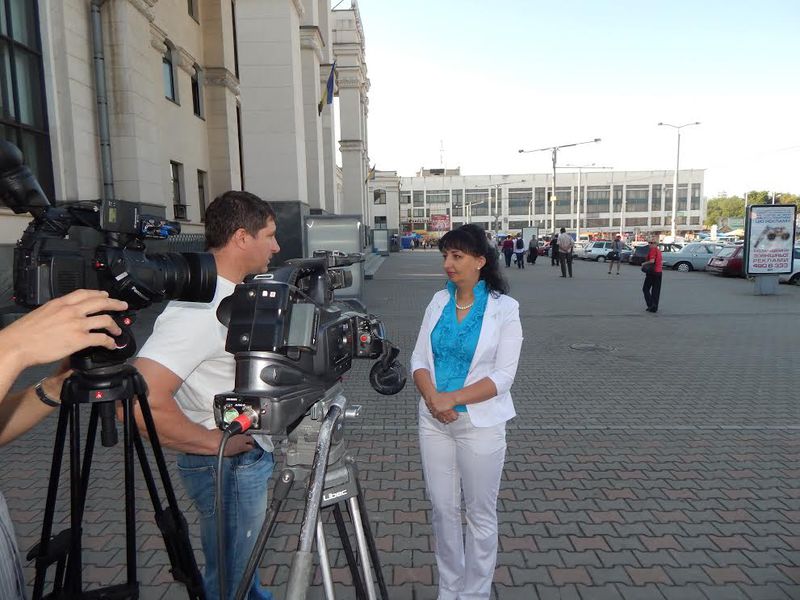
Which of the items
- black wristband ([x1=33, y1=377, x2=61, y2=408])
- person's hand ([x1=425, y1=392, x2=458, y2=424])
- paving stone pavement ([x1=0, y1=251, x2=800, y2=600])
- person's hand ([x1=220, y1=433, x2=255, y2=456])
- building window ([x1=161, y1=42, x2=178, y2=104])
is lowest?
paving stone pavement ([x1=0, y1=251, x2=800, y2=600])

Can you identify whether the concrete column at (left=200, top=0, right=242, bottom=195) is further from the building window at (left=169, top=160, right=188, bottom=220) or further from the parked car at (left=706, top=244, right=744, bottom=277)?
the parked car at (left=706, top=244, right=744, bottom=277)

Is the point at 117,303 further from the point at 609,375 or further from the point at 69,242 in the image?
the point at 609,375

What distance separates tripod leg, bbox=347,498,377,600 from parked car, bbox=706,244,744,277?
2532 cm

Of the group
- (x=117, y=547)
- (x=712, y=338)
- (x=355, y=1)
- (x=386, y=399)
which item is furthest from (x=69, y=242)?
(x=355, y=1)

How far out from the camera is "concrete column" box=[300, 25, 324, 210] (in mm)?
18562

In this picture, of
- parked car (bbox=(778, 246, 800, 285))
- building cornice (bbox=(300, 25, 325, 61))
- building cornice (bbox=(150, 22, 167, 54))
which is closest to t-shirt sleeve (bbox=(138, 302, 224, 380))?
building cornice (bbox=(150, 22, 167, 54))

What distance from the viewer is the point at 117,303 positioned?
1184 millimetres

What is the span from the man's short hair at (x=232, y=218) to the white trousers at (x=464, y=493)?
140 centimetres

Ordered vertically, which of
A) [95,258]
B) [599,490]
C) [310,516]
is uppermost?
[95,258]

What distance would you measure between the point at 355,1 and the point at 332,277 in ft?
136

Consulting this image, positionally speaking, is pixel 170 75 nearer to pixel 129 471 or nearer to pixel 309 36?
pixel 309 36

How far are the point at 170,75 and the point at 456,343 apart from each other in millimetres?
16777

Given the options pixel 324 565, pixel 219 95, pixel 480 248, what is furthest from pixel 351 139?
pixel 324 565

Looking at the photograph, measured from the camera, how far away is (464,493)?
9.06 feet
